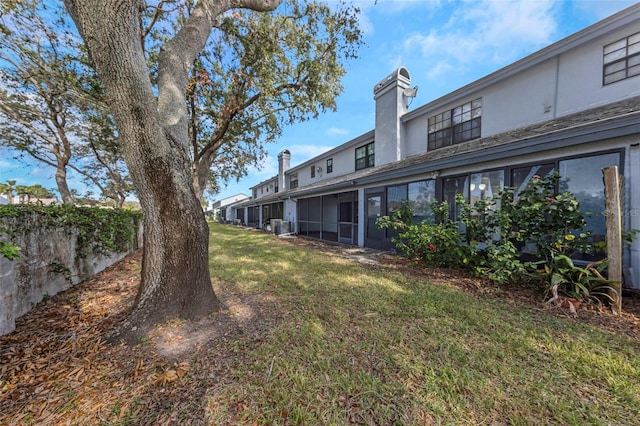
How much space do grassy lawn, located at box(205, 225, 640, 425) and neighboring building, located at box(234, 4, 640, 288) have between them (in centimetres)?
293

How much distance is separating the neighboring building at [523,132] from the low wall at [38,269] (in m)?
8.45

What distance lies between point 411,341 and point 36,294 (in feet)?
18.3

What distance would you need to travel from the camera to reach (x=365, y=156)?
42.1ft

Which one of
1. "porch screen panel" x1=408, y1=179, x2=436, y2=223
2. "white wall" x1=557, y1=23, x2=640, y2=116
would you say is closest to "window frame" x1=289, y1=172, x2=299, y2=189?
"porch screen panel" x1=408, y1=179, x2=436, y2=223

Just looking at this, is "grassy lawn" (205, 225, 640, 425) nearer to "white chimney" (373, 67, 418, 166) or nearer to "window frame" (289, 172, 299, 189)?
"white chimney" (373, 67, 418, 166)

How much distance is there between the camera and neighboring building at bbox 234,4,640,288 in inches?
176

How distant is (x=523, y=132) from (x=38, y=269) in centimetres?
1054

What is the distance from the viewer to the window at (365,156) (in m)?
12.4

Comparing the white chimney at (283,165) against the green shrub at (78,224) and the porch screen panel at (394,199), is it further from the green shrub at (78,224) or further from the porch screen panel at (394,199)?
the green shrub at (78,224)

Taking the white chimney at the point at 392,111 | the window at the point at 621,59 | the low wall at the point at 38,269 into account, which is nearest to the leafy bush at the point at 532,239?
the window at the point at 621,59

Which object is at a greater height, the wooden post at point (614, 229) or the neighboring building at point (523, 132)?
the neighboring building at point (523, 132)

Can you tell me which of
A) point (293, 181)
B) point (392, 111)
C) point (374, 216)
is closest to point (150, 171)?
point (374, 216)

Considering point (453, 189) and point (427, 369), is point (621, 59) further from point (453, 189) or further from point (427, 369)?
point (427, 369)

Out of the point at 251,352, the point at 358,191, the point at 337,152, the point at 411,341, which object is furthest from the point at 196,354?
the point at 337,152
